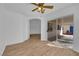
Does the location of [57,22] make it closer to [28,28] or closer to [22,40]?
[28,28]

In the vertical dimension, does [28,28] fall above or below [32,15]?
below

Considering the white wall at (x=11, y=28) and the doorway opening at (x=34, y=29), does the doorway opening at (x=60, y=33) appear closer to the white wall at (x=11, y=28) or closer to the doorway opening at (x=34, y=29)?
the doorway opening at (x=34, y=29)

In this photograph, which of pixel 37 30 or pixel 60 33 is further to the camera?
pixel 60 33

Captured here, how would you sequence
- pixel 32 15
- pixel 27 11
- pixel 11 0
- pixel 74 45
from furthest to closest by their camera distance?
pixel 74 45, pixel 27 11, pixel 32 15, pixel 11 0

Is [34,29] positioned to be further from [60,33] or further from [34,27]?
[60,33]

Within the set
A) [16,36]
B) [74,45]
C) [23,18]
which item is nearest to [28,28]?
[23,18]

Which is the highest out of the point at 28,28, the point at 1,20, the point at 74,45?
the point at 1,20

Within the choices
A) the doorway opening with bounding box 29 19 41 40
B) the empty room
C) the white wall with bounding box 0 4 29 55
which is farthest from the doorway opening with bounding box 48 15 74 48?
the white wall with bounding box 0 4 29 55

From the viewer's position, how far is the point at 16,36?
3615 millimetres

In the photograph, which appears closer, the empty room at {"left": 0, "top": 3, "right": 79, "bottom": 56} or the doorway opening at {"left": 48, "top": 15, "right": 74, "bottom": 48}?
the empty room at {"left": 0, "top": 3, "right": 79, "bottom": 56}

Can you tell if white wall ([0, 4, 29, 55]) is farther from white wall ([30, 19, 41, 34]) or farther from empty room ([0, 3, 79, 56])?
white wall ([30, 19, 41, 34])

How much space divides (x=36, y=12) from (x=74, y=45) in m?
1.83

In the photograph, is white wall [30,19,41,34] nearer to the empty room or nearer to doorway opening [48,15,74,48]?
the empty room

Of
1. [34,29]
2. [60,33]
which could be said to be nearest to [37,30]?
[34,29]
